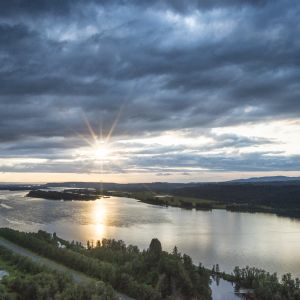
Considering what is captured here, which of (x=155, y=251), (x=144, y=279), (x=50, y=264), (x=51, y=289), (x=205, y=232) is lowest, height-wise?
(x=144, y=279)

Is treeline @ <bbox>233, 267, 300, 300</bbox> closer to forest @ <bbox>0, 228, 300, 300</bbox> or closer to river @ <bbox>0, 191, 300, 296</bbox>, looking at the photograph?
forest @ <bbox>0, 228, 300, 300</bbox>

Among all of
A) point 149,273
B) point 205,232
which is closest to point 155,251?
point 149,273

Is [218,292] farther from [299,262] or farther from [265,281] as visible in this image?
[299,262]

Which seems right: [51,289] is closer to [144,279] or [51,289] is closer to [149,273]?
[144,279]

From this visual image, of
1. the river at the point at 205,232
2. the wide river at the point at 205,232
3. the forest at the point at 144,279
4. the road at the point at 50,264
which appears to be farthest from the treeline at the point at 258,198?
the forest at the point at 144,279

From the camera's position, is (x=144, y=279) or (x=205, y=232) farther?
(x=205, y=232)

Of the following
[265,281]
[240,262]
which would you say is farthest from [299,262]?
[265,281]

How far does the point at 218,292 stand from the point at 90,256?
53.4ft

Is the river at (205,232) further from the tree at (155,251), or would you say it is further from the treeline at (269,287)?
the tree at (155,251)

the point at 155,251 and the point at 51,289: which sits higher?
the point at 155,251

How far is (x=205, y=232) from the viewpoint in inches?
3250

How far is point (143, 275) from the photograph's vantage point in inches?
1705

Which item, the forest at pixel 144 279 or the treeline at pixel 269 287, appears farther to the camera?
the treeline at pixel 269 287

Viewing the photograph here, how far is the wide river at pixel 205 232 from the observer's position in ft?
194
